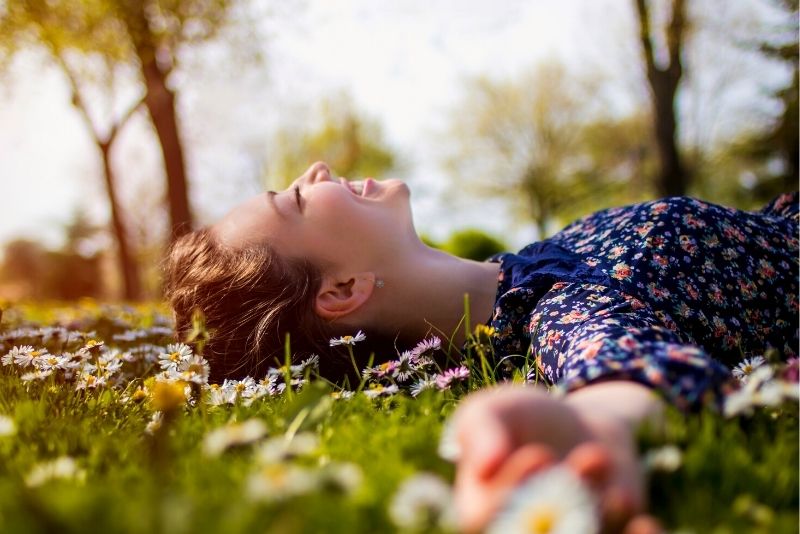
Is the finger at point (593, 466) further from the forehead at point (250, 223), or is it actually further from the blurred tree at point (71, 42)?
the blurred tree at point (71, 42)

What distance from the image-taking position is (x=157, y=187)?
3028cm

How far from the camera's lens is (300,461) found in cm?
131

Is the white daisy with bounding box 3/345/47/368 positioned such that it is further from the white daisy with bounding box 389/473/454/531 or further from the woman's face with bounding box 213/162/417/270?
the white daisy with bounding box 389/473/454/531

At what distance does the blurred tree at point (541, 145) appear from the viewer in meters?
28.0

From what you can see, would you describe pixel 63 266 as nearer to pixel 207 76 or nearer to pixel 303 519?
pixel 207 76

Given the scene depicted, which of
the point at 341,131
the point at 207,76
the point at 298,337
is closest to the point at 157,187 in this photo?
the point at 341,131

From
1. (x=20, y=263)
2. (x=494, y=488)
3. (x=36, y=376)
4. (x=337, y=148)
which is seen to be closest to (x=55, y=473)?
(x=494, y=488)

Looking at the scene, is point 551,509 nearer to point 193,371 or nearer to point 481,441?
point 481,441

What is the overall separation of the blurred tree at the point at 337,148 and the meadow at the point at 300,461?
952 inches

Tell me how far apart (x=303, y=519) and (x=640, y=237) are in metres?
2.36

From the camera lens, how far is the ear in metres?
2.71

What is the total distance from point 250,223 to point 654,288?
174 cm

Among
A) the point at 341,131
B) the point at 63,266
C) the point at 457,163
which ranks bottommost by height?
the point at 63,266

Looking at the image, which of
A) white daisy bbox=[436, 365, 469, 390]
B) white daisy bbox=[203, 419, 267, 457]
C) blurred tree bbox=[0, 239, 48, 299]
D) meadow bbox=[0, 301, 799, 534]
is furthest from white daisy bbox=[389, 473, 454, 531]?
blurred tree bbox=[0, 239, 48, 299]
